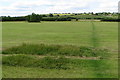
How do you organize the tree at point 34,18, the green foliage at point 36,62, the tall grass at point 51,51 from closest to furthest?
the green foliage at point 36,62 < the tall grass at point 51,51 < the tree at point 34,18

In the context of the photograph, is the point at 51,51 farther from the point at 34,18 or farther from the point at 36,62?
the point at 34,18

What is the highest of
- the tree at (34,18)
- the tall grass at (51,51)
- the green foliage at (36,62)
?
the tree at (34,18)

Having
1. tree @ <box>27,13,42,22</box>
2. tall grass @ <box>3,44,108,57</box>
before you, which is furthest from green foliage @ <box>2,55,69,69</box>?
tree @ <box>27,13,42,22</box>

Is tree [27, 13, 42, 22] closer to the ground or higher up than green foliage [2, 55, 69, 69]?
higher up

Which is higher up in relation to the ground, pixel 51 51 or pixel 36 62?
pixel 51 51

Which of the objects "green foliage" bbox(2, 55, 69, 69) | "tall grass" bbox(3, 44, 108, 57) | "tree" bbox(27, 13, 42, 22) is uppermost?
"tree" bbox(27, 13, 42, 22)

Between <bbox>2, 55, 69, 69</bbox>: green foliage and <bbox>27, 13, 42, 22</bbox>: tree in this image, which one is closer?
<bbox>2, 55, 69, 69</bbox>: green foliage

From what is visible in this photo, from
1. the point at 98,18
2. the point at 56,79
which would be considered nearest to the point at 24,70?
the point at 56,79

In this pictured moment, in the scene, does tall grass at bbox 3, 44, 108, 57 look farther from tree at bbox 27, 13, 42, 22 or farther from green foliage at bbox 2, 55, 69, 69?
tree at bbox 27, 13, 42, 22

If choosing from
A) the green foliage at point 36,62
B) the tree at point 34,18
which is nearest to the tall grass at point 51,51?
the green foliage at point 36,62

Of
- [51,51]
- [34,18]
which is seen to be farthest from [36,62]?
[34,18]

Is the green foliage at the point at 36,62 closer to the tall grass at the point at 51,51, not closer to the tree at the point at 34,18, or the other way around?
the tall grass at the point at 51,51

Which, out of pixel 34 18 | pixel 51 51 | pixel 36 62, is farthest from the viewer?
pixel 34 18

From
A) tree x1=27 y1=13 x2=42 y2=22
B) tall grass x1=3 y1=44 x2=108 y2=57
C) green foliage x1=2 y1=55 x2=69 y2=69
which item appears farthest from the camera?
tree x1=27 y1=13 x2=42 y2=22
